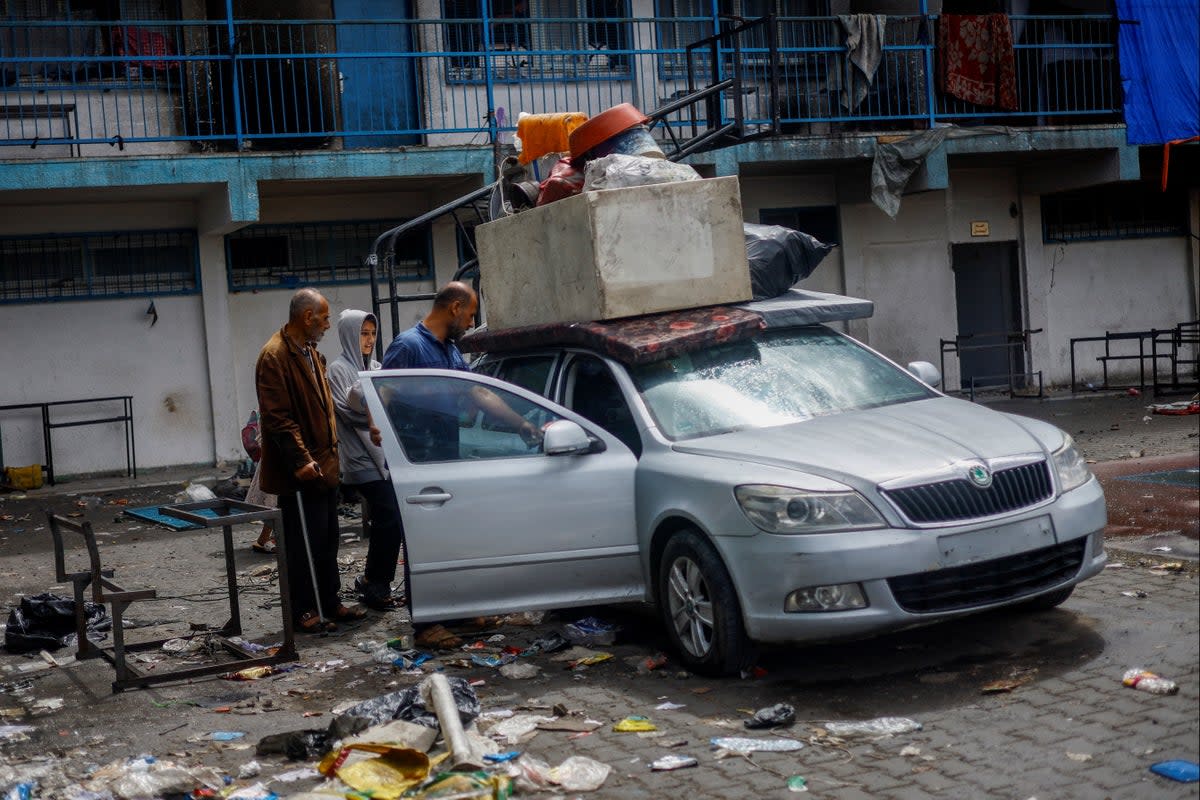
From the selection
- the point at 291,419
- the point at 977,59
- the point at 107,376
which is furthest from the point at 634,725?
the point at 977,59

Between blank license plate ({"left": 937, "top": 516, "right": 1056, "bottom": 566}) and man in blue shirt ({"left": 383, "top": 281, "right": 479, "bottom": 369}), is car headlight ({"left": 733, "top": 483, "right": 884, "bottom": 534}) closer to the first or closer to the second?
blank license plate ({"left": 937, "top": 516, "right": 1056, "bottom": 566})

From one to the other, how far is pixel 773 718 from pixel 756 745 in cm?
23

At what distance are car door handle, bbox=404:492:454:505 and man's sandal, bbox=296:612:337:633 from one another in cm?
146

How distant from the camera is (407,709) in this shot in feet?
18.1

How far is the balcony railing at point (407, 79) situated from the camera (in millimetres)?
15094

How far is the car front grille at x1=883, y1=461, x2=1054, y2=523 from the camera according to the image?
551 cm

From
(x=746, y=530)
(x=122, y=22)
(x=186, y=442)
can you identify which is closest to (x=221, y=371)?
(x=186, y=442)

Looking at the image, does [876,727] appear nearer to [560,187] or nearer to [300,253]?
[560,187]

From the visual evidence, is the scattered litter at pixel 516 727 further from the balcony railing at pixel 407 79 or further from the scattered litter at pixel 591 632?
the balcony railing at pixel 407 79

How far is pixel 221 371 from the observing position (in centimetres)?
1645

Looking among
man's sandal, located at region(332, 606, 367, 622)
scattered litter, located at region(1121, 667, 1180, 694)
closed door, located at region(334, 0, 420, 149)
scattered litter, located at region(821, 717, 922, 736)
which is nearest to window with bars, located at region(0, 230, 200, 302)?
closed door, located at region(334, 0, 420, 149)

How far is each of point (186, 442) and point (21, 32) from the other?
499 cm

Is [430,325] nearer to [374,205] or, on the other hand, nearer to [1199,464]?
[1199,464]

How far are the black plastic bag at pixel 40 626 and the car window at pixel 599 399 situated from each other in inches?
122
